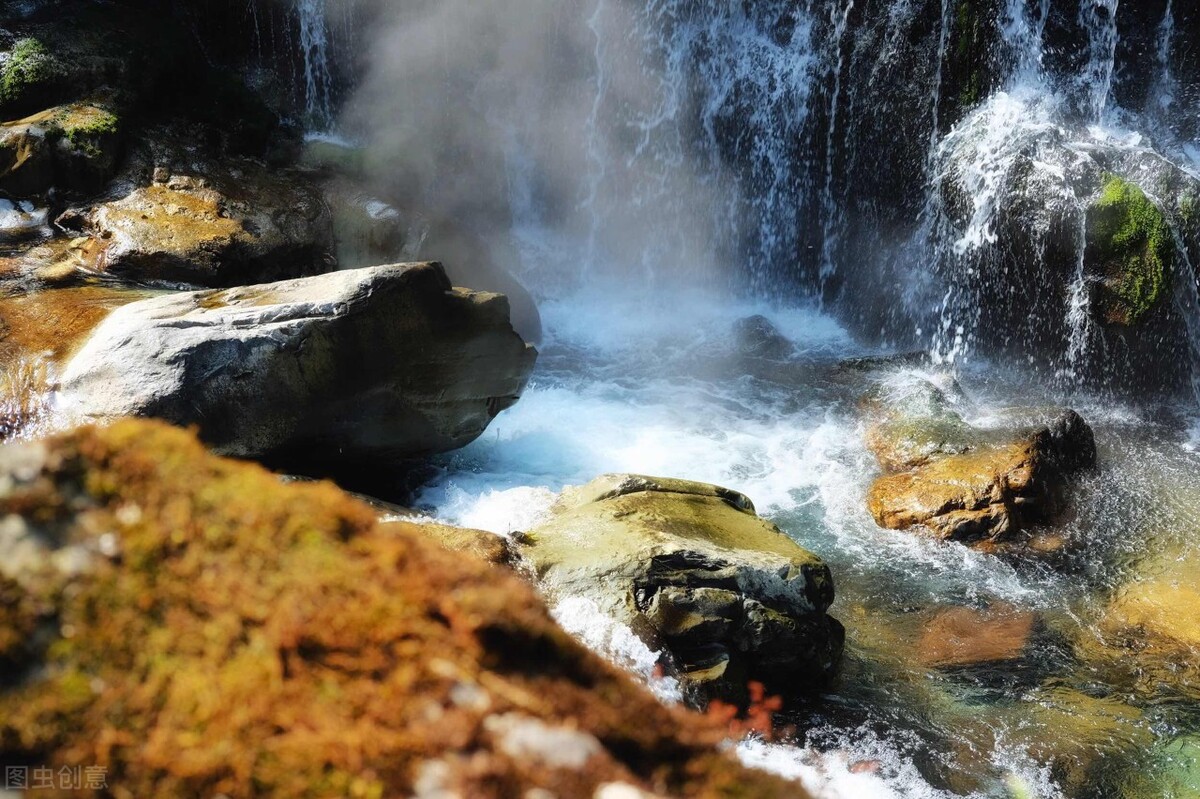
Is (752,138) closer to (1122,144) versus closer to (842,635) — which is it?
(1122,144)

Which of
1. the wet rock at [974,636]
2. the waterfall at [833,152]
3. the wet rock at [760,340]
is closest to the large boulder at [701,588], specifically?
the wet rock at [974,636]

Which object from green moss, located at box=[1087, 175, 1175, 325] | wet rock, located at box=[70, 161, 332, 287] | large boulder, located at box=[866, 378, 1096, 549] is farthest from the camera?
green moss, located at box=[1087, 175, 1175, 325]

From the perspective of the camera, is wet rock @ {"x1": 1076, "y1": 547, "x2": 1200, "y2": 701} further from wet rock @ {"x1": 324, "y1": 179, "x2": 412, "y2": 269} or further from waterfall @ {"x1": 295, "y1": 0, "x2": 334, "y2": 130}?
waterfall @ {"x1": 295, "y1": 0, "x2": 334, "y2": 130}

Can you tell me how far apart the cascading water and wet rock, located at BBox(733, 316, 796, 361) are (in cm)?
29

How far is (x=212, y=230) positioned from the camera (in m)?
10.8

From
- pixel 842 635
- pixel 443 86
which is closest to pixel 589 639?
pixel 842 635

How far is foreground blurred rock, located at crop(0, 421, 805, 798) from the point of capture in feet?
4.48

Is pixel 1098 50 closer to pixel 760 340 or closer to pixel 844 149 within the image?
pixel 844 149

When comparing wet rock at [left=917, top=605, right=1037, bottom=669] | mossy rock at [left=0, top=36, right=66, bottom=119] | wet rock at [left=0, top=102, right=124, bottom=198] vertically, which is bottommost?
wet rock at [left=917, top=605, right=1037, bottom=669]

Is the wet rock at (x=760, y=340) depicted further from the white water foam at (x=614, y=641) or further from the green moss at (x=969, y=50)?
the white water foam at (x=614, y=641)

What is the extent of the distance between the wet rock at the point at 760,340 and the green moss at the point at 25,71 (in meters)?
12.0

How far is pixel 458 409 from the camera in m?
8.98

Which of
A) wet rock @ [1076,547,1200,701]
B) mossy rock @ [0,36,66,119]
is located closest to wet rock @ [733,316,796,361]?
wet rock @ [1076,547,1200,701]

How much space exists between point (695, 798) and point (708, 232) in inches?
614
